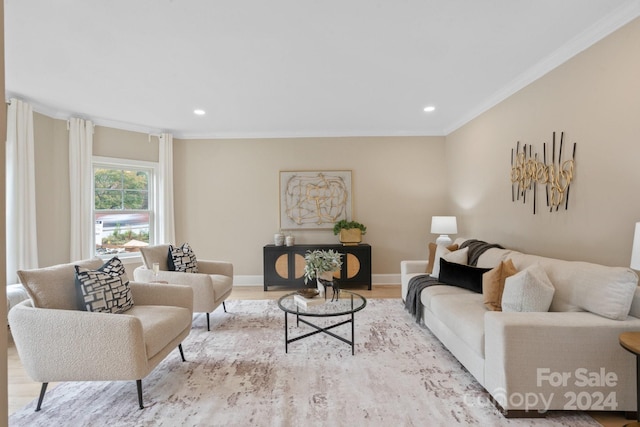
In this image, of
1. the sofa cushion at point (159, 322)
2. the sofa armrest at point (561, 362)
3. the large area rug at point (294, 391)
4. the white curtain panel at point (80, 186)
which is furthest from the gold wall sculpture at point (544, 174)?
the white curtain panel at point (80, 186)

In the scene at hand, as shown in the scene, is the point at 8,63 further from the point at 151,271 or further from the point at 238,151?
the point at 238,151

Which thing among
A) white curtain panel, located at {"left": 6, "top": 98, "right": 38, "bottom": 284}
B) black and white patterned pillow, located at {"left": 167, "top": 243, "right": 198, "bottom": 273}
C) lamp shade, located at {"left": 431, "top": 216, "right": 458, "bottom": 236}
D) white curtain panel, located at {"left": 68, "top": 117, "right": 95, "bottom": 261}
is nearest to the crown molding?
lamp shade, located at {"left": 431, "top": 216, "right": 458, "bottom": 236}

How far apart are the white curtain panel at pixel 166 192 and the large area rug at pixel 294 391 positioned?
249 centimetres

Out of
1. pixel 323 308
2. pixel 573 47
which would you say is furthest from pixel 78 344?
pixel 573 47

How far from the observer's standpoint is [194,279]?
3.17m

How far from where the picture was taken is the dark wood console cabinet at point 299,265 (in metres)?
4.82

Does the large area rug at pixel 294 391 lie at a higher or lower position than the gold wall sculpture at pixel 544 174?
lower

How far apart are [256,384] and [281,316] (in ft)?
4.60

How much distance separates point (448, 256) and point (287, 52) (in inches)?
106

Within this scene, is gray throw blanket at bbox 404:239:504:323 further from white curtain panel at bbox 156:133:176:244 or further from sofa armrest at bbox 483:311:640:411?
white curtain panel at bbox 156:133:176:244

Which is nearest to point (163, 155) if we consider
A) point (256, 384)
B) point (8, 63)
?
point (8, 63)

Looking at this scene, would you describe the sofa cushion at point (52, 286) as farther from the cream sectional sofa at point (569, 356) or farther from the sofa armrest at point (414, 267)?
the sofa armrest at point (414, 267)

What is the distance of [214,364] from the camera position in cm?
254

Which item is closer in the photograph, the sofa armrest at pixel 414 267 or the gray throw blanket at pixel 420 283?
the gray throw blanket at pixel 420 283
